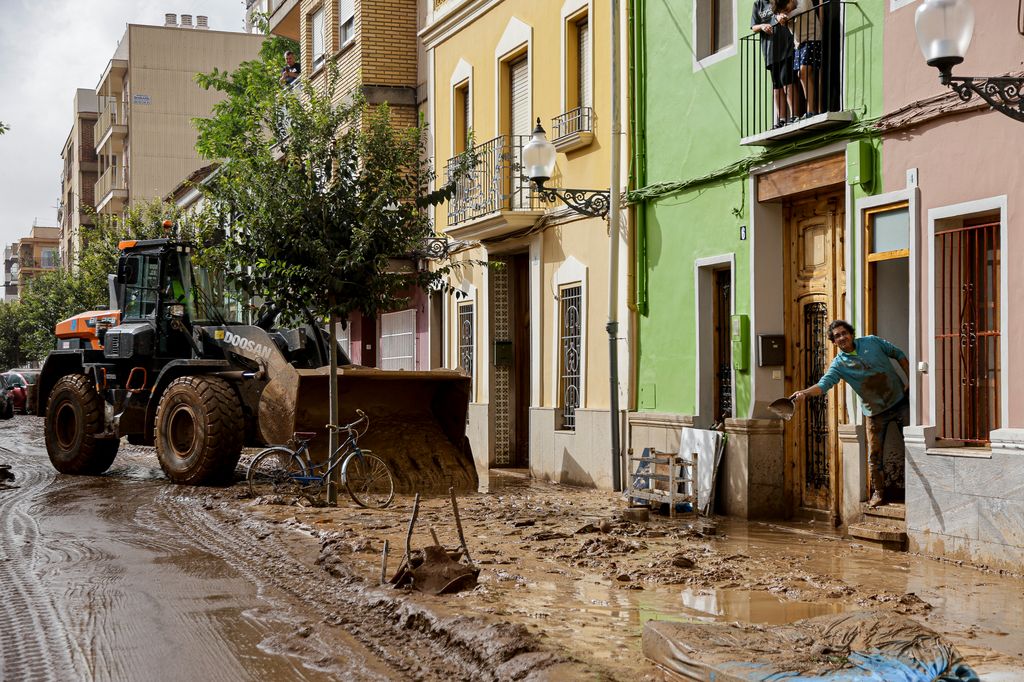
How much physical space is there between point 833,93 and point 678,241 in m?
2.92

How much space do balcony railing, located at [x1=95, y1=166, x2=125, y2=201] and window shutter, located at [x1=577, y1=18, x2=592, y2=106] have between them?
4522 centimetres

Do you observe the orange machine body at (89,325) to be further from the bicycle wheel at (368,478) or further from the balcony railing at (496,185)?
the bicycle wheel at (368,478)

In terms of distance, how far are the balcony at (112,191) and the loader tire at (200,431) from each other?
1757 inches

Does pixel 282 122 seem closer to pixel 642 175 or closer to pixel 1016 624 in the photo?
pixel 642 175

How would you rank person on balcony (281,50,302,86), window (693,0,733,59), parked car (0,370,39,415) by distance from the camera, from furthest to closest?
parked car (0,370,39,415), person on balcony (281,50,302,86), window (693,0,733,59)

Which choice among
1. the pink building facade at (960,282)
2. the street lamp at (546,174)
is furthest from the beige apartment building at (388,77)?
the pink building facade at (960,282)

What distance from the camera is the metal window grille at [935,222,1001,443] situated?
9734 mm

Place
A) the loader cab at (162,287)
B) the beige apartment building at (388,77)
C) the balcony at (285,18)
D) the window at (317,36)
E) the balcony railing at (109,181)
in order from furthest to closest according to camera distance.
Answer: the balcony railing at (109,181), the balcony at (285,18), the window at (317,36), the beige apartment building at (388,77), the loader cab at (162,287)

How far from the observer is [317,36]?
26844 millimetres

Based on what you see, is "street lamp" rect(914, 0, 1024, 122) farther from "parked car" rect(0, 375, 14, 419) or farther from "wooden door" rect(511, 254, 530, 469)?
"parked car" rect(0, 375, 14, 419)

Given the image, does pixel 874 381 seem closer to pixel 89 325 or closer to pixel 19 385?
pixel 89 325

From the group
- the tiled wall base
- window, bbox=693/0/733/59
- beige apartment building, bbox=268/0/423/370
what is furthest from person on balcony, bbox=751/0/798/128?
beige apartment building, bbox=268/0/423/370

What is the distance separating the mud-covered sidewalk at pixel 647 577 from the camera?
6.95 metres

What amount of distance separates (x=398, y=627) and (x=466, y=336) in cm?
1340
